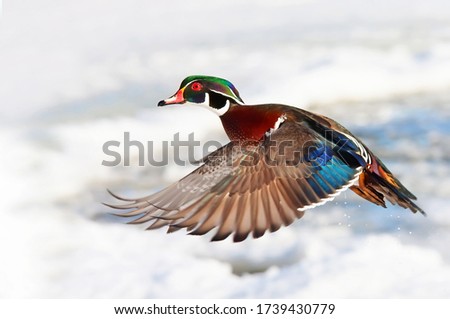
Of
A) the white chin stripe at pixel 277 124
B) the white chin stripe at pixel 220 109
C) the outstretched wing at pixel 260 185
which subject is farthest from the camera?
the white chin stripe at pixel 220 109

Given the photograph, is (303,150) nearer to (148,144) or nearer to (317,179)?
(317,179)

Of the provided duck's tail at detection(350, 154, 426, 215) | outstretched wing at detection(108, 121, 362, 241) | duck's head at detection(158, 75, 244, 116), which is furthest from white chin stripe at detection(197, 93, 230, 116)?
duck's tail at detection(350, 154, 426, 215)

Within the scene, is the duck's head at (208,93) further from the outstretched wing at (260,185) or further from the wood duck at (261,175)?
the outstretched wing at (260,185)

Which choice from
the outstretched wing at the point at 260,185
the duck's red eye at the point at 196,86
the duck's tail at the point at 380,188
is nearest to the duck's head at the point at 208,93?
the duck's red eye at the point at 196,86

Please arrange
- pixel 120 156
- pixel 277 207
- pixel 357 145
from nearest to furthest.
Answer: pixel 277 207, pixel 357 145, pixel 120 156

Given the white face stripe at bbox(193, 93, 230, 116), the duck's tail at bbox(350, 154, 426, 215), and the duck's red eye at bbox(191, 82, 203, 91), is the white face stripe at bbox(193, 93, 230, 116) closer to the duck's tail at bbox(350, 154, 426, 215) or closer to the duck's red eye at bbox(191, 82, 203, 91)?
the duck's red eye at bbox(191, 82, 203, 91)

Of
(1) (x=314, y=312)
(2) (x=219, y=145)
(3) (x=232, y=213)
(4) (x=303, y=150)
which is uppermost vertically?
(2) (x=219, y=145)

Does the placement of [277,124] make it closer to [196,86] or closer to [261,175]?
[261,175]

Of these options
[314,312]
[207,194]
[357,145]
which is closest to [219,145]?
[207,194]
